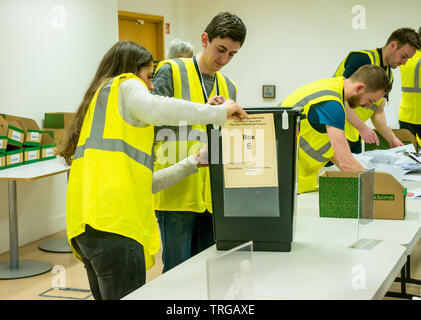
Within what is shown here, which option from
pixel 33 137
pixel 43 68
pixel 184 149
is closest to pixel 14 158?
pixel 33 137

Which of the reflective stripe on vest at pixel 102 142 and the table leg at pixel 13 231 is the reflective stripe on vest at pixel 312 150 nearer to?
the reflective stripe on vest at pixel 102 142

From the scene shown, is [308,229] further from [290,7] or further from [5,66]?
[290,7]

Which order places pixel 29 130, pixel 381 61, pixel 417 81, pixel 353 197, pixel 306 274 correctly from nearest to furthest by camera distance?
pixel 306 274 < pixel 353 197 < pixel 381 61 < pixel 29 130 < pixel 417 81

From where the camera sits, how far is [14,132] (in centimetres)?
378

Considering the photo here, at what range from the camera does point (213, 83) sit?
6.75 feet

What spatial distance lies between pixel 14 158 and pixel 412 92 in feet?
10.2

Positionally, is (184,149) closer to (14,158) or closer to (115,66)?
(115,66)

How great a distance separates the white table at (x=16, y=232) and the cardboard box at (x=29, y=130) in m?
0.20

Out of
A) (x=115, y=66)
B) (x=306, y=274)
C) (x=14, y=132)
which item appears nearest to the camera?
(x=306, y=274)

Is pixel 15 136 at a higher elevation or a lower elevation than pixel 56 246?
higher

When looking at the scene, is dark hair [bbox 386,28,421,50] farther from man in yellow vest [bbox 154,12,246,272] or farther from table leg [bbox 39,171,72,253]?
table leg [bbox 39,171,72,253]

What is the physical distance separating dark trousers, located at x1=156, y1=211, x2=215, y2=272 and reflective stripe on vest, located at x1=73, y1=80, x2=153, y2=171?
426 millimetres

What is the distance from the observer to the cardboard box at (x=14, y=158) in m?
3.73
